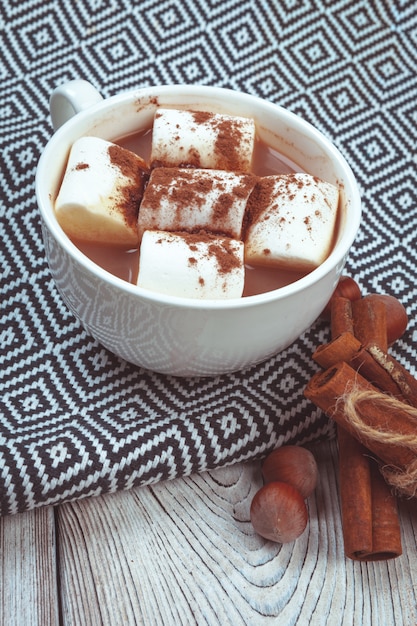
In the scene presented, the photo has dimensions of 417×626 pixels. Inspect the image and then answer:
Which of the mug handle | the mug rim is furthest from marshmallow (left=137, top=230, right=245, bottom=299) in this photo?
the mug handle

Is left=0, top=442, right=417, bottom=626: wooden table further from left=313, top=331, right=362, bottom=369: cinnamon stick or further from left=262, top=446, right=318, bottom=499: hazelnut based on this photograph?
left=313, top=331, right=362, bottom=369: cinnamon stick

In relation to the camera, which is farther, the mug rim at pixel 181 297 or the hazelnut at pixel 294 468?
the hazelnut at pixel 294 468

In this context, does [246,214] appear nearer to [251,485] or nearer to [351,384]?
[351,384]

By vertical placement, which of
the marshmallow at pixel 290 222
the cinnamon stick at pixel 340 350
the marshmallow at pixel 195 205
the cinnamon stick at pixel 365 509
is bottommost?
the cinnamon stick at pixel 365 509

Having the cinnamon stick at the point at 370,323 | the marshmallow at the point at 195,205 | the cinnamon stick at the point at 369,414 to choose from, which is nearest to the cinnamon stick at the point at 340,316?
the cinnamon stick at the point at 370,323

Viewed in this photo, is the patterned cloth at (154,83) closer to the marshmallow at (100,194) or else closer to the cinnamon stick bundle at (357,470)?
the cinnamon stick bundle at (357,470)

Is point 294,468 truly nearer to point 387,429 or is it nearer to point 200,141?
point 387,429

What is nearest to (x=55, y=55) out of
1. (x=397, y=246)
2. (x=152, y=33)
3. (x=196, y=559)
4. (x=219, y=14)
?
(x=152, y=33)
